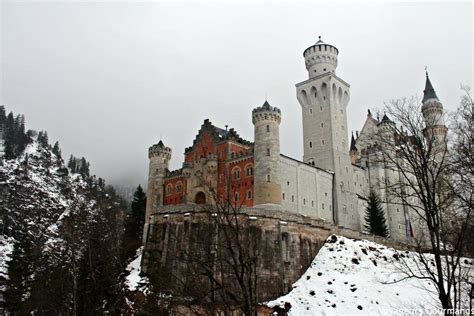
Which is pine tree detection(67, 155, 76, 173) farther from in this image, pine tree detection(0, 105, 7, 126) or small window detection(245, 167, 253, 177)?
small window detection(245, 167, 253, 177)

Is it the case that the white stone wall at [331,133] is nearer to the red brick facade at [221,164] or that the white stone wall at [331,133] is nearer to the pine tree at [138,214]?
the red brick facade at [221,164]

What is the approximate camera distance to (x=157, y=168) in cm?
5975

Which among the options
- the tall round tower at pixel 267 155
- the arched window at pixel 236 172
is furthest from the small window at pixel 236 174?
the tall round tower at pixel 267 155

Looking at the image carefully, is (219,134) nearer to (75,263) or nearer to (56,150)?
(75,263)

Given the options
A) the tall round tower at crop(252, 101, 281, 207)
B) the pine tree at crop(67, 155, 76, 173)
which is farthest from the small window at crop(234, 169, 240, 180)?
the pine tree at crop(67, 155, 76, 173)

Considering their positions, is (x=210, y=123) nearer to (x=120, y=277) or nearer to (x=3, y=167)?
(x=120, y=277)

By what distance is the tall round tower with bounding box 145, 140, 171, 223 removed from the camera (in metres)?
58.3

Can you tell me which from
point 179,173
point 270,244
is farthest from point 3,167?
point 270,244

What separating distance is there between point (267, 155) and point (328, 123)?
14.0m

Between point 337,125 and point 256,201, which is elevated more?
point 337,125

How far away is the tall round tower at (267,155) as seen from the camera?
46.7 m

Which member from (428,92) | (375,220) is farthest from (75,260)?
(428,92)

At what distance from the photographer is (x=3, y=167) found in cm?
14338

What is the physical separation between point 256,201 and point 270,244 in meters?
7.67
